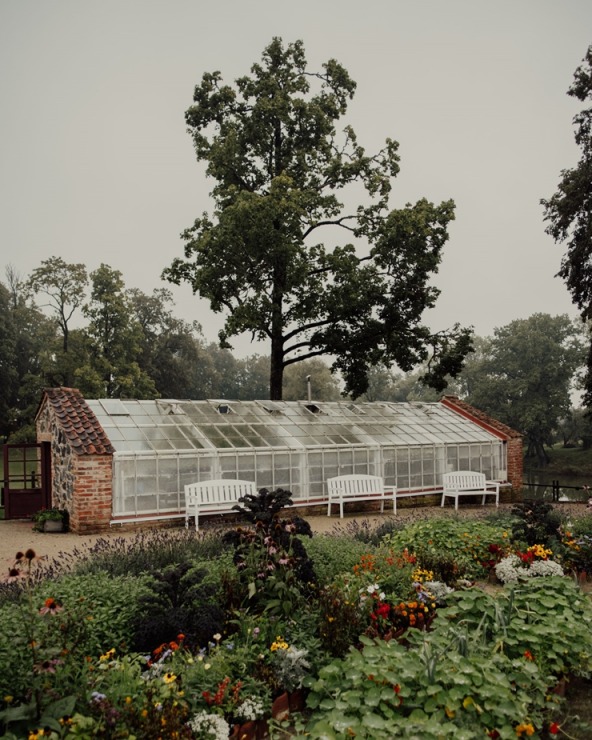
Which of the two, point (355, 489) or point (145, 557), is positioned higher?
point (145, 557)

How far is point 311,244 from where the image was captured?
23.9 metres

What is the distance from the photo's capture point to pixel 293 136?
24.4 meters

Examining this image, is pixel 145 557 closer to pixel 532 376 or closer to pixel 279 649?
pixel 279 649

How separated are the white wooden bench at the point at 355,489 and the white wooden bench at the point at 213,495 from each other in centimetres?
239

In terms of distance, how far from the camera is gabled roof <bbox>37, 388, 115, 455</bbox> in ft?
46.7

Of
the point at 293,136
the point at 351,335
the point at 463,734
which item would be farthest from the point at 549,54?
the point at 463,734

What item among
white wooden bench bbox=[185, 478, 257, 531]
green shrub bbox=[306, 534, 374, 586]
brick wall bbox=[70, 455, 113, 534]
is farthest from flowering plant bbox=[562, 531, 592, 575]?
brick wall bbox=[70, 455, 113, 534]

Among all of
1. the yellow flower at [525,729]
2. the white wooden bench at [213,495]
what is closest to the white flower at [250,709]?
the yellow flower at [525,729]

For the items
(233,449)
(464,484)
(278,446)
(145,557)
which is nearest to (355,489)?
(278,446)

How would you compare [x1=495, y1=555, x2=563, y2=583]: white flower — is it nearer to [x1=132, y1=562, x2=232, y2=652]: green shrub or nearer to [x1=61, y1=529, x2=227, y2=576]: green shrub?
[x1=61, y1=529, x2=227, y2=576]: green shrub

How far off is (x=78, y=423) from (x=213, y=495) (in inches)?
145

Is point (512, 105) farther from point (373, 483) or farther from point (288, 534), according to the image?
point (288, 534)

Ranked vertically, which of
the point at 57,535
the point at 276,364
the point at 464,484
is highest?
the point at 276,364

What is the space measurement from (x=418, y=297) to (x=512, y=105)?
7.20m
